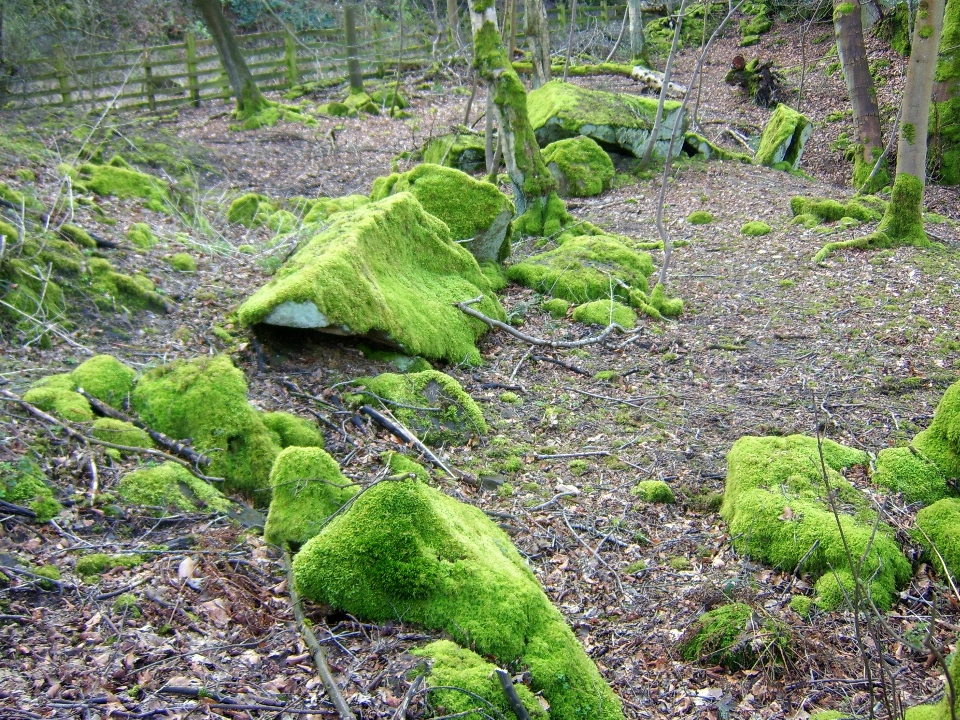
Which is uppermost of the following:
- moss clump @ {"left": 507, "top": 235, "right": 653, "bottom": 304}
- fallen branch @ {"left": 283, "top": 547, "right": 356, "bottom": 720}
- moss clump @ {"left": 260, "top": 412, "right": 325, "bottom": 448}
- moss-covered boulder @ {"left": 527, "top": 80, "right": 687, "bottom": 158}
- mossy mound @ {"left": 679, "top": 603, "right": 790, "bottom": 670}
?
moss-covered boulder @ {"left": 527, "top": 80, "right": 687, "bottom": 158}

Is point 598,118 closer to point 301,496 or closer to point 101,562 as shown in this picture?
point 301,496

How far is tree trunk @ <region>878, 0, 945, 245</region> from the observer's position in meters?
10.9

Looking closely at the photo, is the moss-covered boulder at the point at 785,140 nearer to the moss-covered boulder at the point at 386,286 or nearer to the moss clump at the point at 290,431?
the moss-covered boulder at the point at 386,286

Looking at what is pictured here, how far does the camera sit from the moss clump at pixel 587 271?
382 inches

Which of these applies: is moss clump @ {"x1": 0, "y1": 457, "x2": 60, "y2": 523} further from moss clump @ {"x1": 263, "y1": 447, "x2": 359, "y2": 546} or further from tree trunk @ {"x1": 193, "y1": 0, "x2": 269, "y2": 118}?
tree trunk @ {"x1": 193, "y1": 0, "x2": 269, "y2": 118}

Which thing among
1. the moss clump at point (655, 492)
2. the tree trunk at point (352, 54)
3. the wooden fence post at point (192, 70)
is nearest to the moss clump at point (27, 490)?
the moss clump at point (655, 492)

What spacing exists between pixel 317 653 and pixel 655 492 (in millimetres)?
3290

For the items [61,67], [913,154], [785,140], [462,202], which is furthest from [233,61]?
[913,154]

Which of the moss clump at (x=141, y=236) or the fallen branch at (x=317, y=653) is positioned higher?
the moss clump at (x=141, y=236)

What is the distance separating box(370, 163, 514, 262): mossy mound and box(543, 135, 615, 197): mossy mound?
491 centimetres

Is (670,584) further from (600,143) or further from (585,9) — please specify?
(585,9)

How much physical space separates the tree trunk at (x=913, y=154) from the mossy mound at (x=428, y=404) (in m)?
8.19

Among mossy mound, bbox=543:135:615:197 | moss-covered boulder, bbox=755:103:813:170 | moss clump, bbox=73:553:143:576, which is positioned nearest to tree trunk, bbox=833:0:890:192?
moss-covered boulder, bbox=755:103:813:170

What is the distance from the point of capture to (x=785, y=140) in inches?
632
